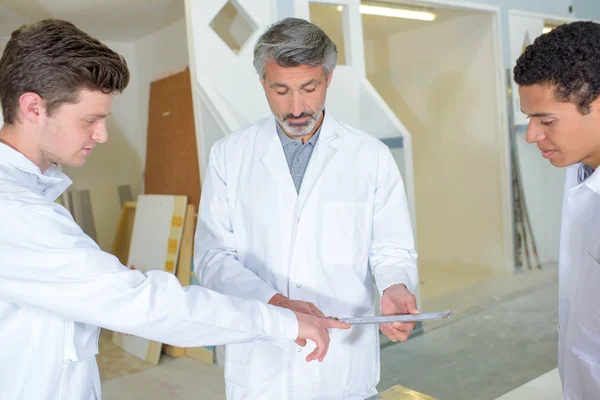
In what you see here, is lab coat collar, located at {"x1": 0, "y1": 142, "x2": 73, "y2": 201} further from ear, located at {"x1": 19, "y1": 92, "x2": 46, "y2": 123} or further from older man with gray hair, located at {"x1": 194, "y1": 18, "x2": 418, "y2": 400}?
older man with gray hair, located at {"x1": 194, "y1": 18, "x2": 418, "y2": 400}

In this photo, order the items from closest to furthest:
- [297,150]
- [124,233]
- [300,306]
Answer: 1. [300,306]
2. [297,150]
3. [124,233]

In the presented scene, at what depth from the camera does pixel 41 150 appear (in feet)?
3.50

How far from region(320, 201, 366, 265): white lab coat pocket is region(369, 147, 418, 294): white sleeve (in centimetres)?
6

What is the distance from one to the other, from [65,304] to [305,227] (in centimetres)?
77

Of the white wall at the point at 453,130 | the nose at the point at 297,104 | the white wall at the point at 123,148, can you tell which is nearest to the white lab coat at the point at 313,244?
the nose at the point at 297,104

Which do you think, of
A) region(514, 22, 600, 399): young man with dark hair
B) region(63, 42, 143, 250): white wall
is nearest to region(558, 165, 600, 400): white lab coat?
region(514, 22, 600, 399): young man with dark hair

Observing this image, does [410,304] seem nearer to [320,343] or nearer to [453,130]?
[320,343]

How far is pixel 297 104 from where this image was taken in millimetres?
1607

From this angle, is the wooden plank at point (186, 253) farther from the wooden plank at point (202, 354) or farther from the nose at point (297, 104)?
the nose at point (297, 104)

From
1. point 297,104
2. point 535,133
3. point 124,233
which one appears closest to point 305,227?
point 297,104

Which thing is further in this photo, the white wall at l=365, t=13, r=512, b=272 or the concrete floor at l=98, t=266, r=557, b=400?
the white wall at l=365, t=13, r=512, b=272

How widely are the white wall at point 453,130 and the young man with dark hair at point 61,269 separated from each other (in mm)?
4147

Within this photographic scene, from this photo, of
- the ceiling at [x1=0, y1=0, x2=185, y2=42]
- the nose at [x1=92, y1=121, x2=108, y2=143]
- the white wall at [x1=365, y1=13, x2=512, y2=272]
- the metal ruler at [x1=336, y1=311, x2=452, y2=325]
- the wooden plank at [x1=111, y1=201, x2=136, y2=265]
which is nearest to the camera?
the nose at [x1=92, y1=121, x2=108, y2=143]

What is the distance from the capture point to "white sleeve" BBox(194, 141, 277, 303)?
1.52 meters
